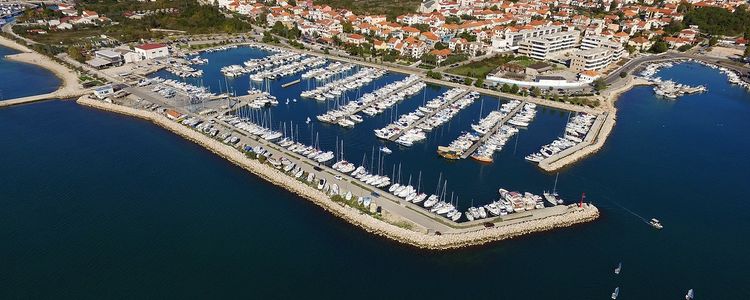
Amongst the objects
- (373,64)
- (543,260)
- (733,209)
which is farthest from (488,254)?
(373,64)

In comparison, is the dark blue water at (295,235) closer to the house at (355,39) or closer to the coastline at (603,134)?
the coastline at (603,134)

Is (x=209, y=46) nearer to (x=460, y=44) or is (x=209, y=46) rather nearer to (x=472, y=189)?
(x=460, y=44)

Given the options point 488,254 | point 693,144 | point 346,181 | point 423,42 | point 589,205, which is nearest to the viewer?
point 488,254

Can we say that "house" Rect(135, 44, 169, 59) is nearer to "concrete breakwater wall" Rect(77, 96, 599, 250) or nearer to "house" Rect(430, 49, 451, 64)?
"concrete breakwater wall" Rect(77, 96, 599, 250)

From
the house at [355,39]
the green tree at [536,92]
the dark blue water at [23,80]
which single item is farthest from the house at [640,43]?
the dark blue water at [23,80]

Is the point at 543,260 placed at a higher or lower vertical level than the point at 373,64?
lower

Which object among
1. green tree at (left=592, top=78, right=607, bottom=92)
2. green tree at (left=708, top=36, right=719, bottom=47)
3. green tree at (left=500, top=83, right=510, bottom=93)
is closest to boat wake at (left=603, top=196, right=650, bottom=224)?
green tree at (left=500, top=83, right=510, bottom=93)

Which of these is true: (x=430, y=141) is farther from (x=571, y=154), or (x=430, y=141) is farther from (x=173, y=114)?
(x=173, y=114)
